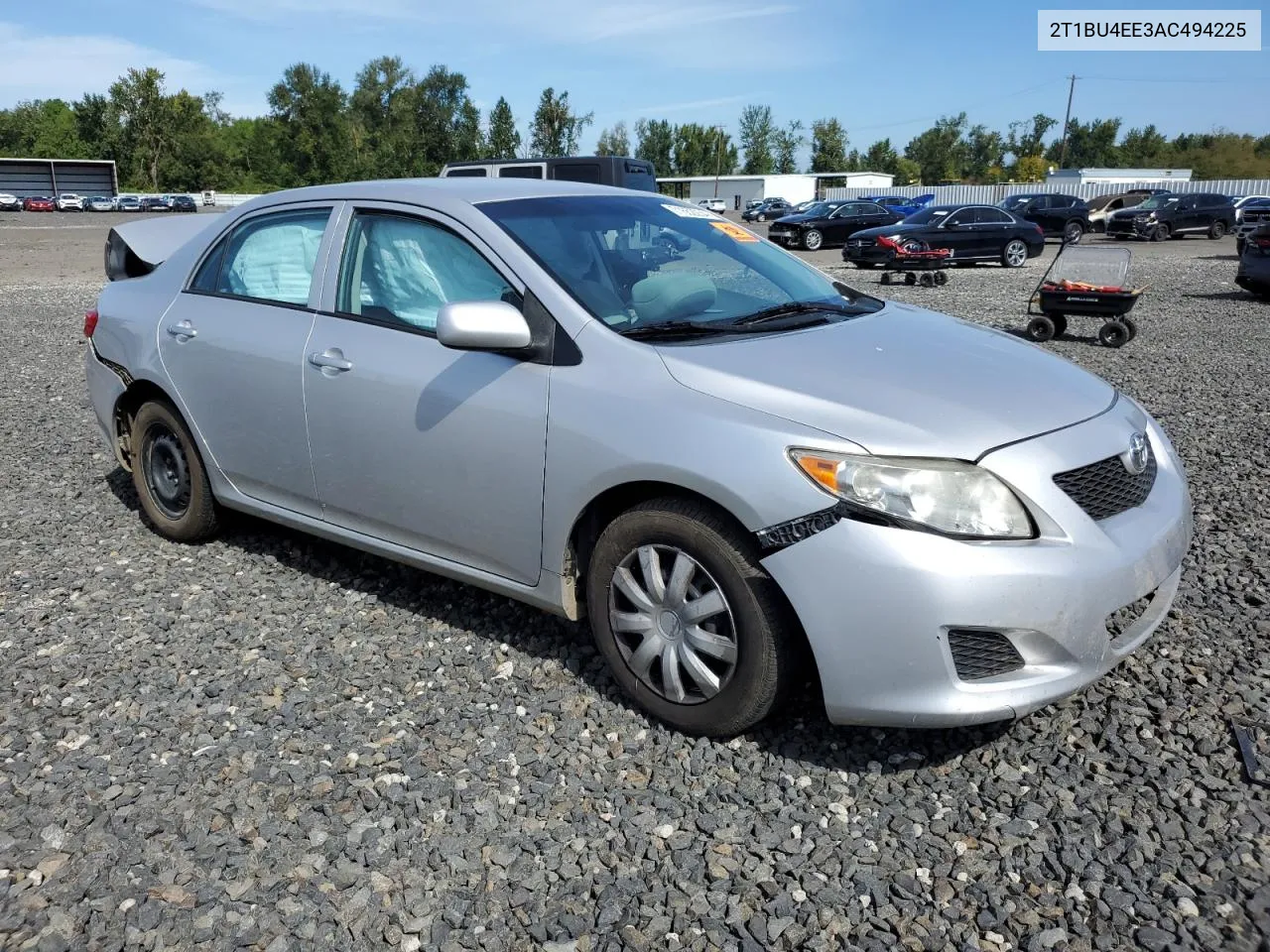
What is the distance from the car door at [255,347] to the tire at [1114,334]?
974 centimetres

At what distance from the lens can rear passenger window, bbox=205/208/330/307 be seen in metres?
4.18

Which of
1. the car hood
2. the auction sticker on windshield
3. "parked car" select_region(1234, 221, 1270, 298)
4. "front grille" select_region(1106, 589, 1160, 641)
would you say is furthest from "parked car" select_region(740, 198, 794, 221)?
"front grille" select_region(1106, 589, 1160, 641)

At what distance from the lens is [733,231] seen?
14.0ft

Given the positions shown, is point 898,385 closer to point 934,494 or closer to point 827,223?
point 934,494

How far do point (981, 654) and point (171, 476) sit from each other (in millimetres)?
3858

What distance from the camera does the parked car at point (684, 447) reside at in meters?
2.72

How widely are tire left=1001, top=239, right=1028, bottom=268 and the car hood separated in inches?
878

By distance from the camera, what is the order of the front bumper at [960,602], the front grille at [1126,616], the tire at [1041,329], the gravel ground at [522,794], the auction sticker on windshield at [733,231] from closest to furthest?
the gravel ground at [522,794], the front bumper at [960,602], the front grille at [1126,616], the auction sticker on windshield at [733,231], the tire at [1041,329]

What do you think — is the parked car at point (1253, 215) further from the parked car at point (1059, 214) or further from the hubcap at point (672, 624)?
the hubcap at point (672, 624)

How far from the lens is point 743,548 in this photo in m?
2.89

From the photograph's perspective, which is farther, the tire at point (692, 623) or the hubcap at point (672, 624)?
the hubcap at point (672, 624)

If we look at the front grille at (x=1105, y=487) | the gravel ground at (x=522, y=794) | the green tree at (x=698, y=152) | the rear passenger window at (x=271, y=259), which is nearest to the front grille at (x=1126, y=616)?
the front grille at (x=1105, y=487)

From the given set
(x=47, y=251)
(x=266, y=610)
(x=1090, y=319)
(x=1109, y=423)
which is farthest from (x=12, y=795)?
(x=47, y=251)

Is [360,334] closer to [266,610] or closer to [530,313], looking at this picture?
[530,313]
